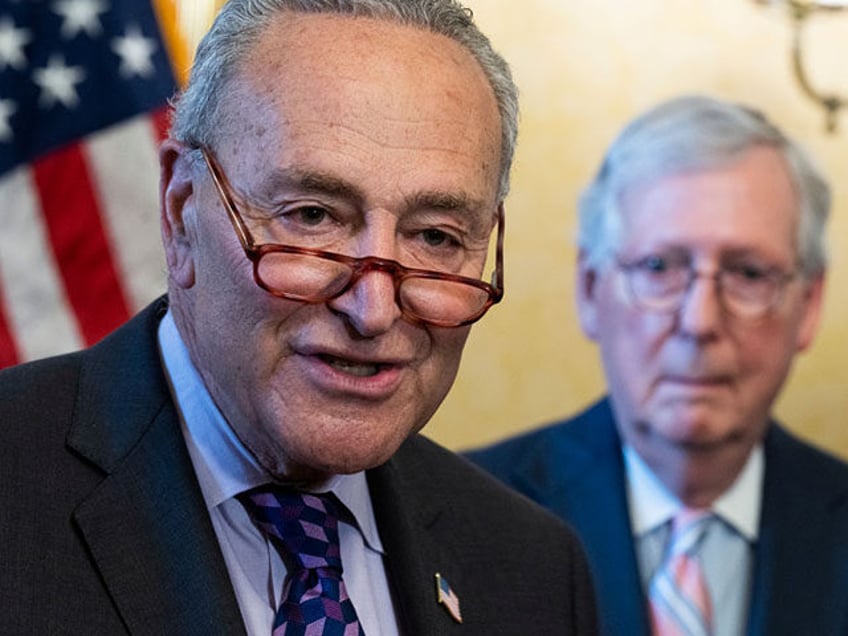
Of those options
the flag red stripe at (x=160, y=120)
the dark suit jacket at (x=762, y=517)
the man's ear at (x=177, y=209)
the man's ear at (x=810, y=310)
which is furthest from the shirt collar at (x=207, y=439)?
the man's ear at (x=810, y=310)

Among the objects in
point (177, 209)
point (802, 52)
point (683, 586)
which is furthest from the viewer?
point (802, 52)

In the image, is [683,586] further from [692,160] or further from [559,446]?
[692,160]

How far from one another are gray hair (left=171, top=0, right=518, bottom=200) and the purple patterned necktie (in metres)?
0.45

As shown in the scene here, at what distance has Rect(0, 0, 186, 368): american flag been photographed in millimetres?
3059

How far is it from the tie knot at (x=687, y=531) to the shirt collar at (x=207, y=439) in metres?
1.29

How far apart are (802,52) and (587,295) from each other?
0.85m

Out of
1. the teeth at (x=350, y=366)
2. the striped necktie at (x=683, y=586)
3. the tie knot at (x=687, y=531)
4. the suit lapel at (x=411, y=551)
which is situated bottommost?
the striped necktie at (x=683, y=586)

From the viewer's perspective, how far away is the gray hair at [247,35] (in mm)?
1753

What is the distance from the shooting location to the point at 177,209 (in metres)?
1.83

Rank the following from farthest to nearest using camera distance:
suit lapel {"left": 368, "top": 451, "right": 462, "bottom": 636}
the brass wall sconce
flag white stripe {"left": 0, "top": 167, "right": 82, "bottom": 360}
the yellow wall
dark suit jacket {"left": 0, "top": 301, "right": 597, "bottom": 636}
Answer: the brass wall sconce, the yellow wall, flag white stripe {"left": 0, "top": 167, "right": 82, "bottom": 360}, suit lapel {"left": 368, "top": 451, "right": 462, "bottom": 636}, dark suit jacket {"left": 0, "top": 301, "right": 597, "bottom": 636}

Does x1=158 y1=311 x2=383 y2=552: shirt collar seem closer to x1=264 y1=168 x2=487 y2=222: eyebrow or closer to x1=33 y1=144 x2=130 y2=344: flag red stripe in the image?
x1=264 y1=168 x2=487 y2=222: eyebrow

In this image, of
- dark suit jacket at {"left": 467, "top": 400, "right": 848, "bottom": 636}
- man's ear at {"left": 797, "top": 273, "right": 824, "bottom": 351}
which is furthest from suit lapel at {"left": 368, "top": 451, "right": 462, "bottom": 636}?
man's ear at {"left": 797, "top": 273, "right": 824, "bottom": 351}

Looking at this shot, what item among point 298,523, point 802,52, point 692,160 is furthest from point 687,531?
point 298,523

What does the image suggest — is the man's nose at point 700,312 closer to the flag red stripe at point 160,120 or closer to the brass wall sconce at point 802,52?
the brass wall sconce at point 802,52
